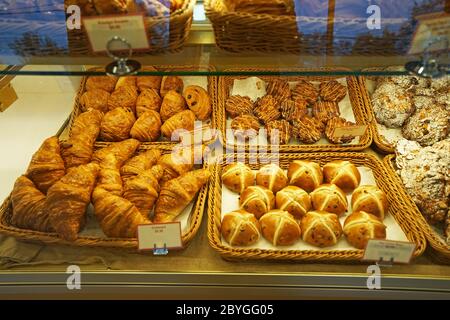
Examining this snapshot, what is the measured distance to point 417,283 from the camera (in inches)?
62.0

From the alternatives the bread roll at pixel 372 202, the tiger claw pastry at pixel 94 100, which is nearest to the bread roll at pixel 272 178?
the bread roll at pixel 372 202

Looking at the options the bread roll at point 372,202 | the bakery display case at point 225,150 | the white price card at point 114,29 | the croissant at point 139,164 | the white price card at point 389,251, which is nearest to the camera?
the white price card at point 114,29

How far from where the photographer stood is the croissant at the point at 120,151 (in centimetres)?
184

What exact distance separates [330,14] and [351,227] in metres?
0.82

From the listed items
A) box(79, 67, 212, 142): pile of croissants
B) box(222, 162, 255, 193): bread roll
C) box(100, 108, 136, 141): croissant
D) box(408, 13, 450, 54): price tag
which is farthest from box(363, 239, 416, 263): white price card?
box(100, 108, 136, 141): croissant

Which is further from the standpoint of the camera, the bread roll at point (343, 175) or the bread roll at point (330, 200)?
the bread roll at point (343, 175)

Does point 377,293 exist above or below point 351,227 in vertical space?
below

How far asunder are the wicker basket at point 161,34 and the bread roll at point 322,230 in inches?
33.5

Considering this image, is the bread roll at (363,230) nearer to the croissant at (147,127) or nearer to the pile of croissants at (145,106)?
the pile of croissants at (145,106)

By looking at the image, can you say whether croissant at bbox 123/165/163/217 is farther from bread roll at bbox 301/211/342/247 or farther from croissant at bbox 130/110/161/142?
bread roll at bbox 301/211/342/247

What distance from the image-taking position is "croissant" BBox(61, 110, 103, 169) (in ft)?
5.95

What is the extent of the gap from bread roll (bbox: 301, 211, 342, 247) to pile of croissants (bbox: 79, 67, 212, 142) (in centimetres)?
75

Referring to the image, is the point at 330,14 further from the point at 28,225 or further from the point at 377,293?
the point at 28,225
